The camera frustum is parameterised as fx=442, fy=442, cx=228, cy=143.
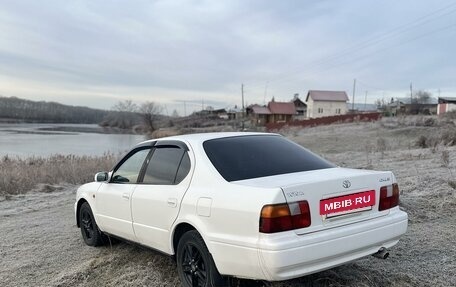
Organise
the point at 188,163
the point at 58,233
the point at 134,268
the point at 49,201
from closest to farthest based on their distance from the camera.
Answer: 1. the point at 188,163
2. the point at 134,268
3. the point at 58,233
4. the point at 49,201

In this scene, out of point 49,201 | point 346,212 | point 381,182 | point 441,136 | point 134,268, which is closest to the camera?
point 346,212

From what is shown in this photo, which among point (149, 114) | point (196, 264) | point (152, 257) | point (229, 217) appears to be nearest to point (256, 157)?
point (229, 217)

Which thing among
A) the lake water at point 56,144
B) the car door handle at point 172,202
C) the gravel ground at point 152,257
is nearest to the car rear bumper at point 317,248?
the gravel ground at point 152,257

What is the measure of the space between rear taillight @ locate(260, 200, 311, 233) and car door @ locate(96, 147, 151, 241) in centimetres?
205

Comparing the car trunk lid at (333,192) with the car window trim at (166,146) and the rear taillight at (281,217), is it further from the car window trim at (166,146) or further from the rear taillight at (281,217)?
the car window trim at (166,146)

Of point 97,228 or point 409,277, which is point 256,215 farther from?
point 97,228

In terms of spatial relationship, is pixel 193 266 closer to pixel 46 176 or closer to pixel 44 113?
pixel 46 176

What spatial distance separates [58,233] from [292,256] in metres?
4.74

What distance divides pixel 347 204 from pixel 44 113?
114 m

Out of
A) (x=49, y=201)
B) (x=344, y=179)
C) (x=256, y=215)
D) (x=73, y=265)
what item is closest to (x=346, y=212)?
(x=344, y=179)

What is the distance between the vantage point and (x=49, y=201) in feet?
34.2

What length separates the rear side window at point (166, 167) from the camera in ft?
13.8

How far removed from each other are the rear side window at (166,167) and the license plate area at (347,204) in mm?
1349

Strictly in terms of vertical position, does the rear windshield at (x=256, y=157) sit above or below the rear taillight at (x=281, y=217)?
above
